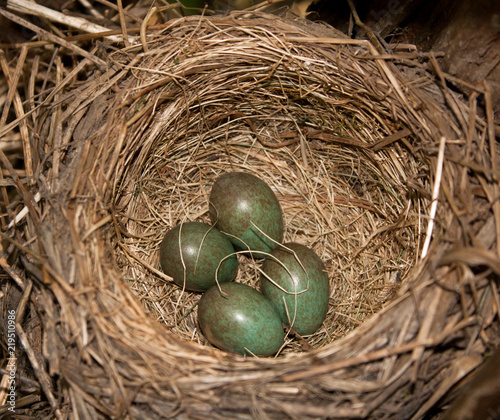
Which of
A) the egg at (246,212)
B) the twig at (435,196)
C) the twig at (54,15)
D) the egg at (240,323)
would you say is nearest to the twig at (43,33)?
the twig at (54,15)

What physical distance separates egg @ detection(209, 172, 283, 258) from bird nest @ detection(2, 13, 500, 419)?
189 mm

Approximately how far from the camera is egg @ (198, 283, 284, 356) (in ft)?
5.45

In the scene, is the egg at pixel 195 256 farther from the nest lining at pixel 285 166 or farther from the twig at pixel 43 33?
the twig at pixel 43 33

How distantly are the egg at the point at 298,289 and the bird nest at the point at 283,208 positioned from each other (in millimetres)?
86

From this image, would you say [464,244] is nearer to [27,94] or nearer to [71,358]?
[71,358]

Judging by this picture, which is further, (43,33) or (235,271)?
(235,271)

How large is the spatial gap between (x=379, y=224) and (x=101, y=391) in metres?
1.47

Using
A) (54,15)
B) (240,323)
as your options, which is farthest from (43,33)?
(240,323)

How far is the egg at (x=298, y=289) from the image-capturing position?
70.6 inches

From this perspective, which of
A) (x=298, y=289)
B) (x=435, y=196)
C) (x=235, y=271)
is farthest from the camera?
(x=235, y=271)

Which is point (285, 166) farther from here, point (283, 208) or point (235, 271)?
point (235, 271)

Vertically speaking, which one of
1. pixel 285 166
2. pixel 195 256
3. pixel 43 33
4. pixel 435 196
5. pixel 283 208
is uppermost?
pixel 435 196

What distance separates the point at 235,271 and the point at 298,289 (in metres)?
0.37

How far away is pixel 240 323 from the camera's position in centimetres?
166
